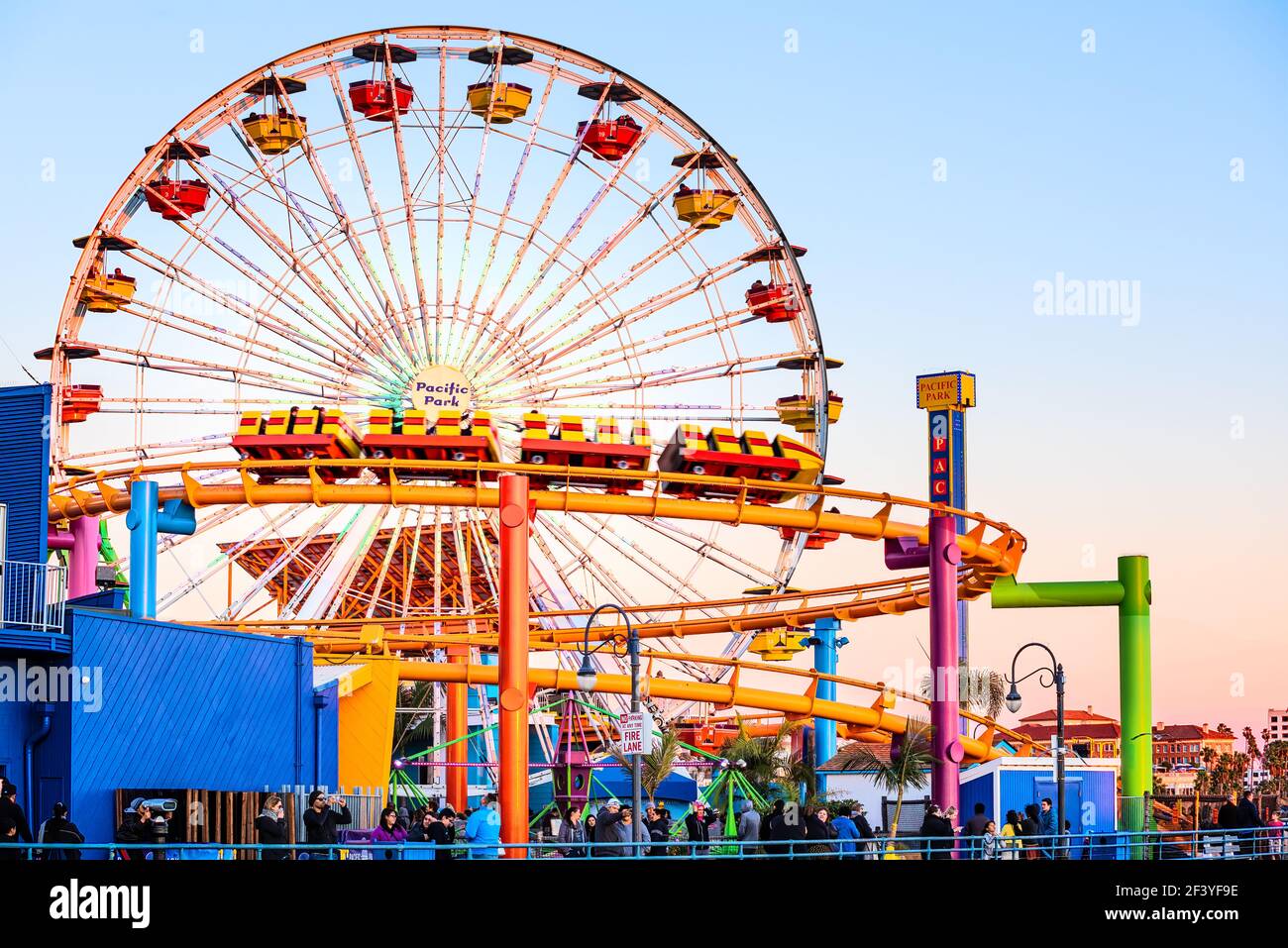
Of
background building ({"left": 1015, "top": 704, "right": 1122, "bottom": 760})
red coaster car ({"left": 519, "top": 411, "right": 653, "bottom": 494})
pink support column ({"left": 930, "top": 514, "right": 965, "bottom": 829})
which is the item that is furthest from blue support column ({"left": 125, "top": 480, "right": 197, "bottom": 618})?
background building ({"left": 1015, "top": 704, "right": 1122, "bottom": 760})

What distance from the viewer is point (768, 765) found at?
165 feet

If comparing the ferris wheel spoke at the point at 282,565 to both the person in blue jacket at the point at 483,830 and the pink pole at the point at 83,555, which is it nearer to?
the pink pole at the point at 83,555

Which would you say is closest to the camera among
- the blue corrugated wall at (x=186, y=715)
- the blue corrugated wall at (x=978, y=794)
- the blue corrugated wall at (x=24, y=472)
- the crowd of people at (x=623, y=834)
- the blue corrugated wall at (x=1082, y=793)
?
the crowd of people at (x=623, y=834)

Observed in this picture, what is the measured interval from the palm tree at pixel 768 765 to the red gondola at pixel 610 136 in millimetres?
15188

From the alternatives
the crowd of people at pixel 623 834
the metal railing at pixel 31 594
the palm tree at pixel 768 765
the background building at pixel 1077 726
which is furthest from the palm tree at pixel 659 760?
the background building at pixel 1077 726

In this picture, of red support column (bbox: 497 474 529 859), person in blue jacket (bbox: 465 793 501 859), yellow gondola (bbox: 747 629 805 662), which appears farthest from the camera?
yellow gondola (bbox: 747 629 805 662)

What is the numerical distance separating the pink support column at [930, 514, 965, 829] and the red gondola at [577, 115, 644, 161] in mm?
14368

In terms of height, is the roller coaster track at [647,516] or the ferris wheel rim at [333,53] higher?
the ferris wheel rim at [333,53]

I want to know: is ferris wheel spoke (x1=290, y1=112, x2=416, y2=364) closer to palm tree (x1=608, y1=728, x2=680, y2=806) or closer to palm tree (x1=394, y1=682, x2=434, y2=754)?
palm tree (x1=608, y1=728, x2=680, y2=806)

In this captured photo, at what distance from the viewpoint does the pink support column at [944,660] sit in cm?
3388

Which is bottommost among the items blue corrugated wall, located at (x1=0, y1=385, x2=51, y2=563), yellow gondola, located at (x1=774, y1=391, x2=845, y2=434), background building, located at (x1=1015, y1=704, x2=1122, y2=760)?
background building, located at (x1=1015, y1=704, x2=1122, y2=760)

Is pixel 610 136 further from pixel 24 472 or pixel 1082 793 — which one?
pixel 24 472

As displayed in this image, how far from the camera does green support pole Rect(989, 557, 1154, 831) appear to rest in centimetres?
3784
